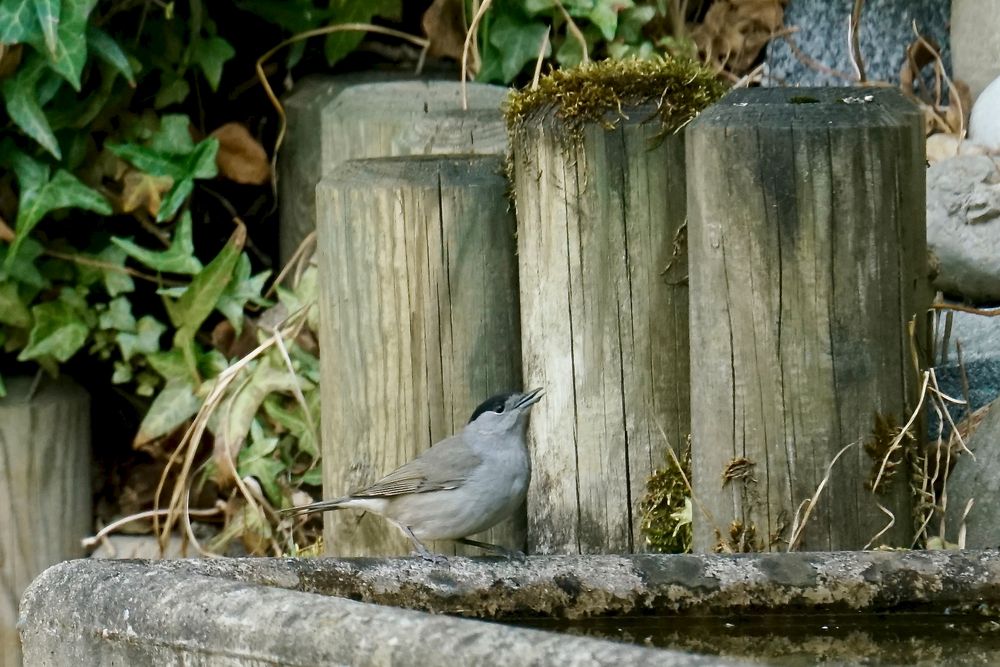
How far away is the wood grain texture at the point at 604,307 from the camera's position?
3809 mm

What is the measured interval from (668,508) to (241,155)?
108 inches

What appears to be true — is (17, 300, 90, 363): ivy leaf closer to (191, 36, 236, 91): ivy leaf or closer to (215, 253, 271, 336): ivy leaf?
(215, 253, 271, 336): ivy leaf

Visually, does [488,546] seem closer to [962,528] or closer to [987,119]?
[962,528]

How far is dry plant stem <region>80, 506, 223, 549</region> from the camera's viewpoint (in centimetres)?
534

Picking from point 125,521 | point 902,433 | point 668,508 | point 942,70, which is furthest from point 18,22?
point 942,70

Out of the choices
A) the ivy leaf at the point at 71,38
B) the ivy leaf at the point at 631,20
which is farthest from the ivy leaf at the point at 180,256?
the ivy leaf at the point at 631,20

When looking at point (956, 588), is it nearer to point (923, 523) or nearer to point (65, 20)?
point (923, 523)

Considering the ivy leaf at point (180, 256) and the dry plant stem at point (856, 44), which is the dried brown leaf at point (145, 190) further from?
the dry plant stem at point (856, 44)

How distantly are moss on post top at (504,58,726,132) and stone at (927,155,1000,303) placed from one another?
1.46 meters

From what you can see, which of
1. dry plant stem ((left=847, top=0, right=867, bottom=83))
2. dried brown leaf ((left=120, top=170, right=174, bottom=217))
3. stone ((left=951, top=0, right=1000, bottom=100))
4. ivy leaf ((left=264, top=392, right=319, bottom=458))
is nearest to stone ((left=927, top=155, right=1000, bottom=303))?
dry plant stem ((left=847, top=0, right=867, bottom=83))

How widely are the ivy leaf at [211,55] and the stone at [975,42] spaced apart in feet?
9.40

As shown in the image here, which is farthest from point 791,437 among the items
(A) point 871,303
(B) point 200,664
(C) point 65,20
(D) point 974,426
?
(C) point 65,20

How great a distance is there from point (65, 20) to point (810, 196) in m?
2.79

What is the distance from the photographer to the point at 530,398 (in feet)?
12.8
